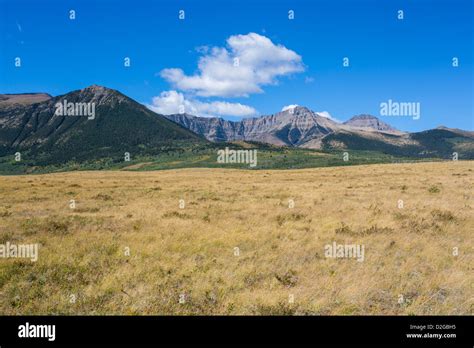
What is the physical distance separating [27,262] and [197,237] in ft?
22.8

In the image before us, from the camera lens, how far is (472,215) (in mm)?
21359

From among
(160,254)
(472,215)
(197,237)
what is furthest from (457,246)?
(160,254)

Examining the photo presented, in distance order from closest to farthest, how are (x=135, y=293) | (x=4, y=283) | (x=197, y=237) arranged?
(x=135, y=293) < (x=4, y=283) < (x=197, y=237)

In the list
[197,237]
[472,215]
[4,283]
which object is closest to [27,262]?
[4,283]

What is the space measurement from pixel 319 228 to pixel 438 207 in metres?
10.2

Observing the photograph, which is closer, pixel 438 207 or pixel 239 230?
pixel 239 230

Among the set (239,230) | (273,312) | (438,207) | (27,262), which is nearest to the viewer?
(273,312)

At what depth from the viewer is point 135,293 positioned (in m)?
10.7

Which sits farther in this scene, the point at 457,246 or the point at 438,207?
the point at 438,207

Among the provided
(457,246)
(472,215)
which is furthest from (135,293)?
(472,215)
